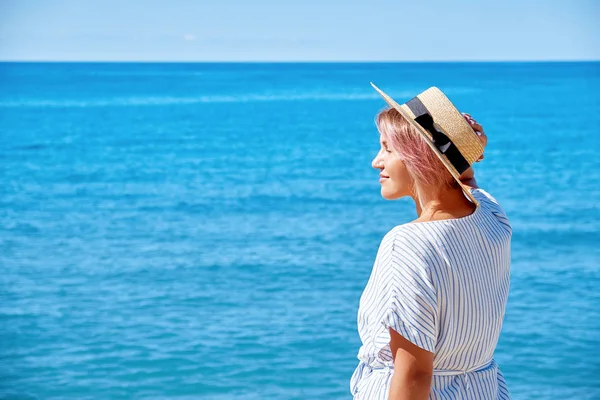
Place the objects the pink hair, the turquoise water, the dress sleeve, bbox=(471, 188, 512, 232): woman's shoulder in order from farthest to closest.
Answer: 1. the turquoise water
2. bbox=(471, 188, 512, 232): woman's shoulder
3. the pink hair
4. the dress sleeve

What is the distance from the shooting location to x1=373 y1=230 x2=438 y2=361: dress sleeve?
1610mm

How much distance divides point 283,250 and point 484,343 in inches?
362

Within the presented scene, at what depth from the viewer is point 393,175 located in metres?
1.78

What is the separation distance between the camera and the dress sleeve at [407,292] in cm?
161

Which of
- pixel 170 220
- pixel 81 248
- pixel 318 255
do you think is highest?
pixel 170 220

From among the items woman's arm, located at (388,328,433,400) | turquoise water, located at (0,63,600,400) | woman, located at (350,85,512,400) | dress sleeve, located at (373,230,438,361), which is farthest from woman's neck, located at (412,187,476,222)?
turquoise water, located at (0,63,600,400)

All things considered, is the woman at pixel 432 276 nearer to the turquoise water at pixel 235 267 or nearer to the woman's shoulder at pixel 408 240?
the woman's shoulder at pixel 408 240

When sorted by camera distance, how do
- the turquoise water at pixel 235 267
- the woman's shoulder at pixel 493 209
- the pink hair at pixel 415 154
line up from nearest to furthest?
the pink hair at pixel 415 154 < the woman's shoulder at pixel 493 209 < the turquoise water at pixel 235 267

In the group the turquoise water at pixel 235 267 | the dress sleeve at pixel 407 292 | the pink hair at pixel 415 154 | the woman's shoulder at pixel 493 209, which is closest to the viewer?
the dress sleeve at pixel 407 292

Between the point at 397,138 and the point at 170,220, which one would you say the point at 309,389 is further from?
the point at 170,220

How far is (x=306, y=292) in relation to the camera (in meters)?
8.93

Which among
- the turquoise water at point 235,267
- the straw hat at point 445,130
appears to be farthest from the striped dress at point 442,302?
the turquoise water at point 235,267

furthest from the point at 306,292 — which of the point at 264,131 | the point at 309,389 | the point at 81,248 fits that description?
the point at 264,131

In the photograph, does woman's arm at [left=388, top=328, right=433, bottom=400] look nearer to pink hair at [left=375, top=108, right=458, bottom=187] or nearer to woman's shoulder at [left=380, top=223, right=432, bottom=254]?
woman's shoulder at [left=380, top=223, right=432, bottom=254]
